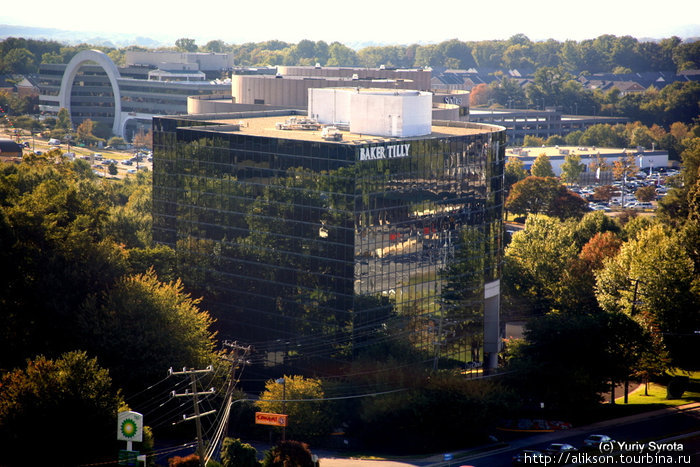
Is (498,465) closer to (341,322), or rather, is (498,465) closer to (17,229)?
(341,322)

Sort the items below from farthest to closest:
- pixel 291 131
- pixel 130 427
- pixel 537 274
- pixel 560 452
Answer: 1. pixel 537 274
2. pixel 291 131
3. pixel 560 452
4. pixel 130 427

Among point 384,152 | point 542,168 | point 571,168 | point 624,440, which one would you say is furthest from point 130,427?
point 571,168

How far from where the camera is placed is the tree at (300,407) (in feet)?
238

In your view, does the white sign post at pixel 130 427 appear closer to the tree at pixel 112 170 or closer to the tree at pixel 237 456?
the tree at pixel 237 456

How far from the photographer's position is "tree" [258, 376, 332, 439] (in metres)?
72.4

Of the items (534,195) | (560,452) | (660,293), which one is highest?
(534,195)

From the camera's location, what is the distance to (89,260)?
80.6m

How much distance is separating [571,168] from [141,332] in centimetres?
13612

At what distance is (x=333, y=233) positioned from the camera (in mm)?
78062

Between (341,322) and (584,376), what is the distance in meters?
21.7

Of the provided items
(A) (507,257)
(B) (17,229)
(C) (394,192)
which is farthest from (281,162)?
(A) (507,257)

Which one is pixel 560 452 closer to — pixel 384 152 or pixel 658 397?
pixel 658 397

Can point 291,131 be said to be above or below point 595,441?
above

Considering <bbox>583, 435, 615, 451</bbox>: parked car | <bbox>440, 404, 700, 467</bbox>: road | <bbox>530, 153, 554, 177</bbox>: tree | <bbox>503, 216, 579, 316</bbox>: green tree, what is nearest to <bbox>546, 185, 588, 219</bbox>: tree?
<bbox>530, 153, 554, 177</bbox>: tree
